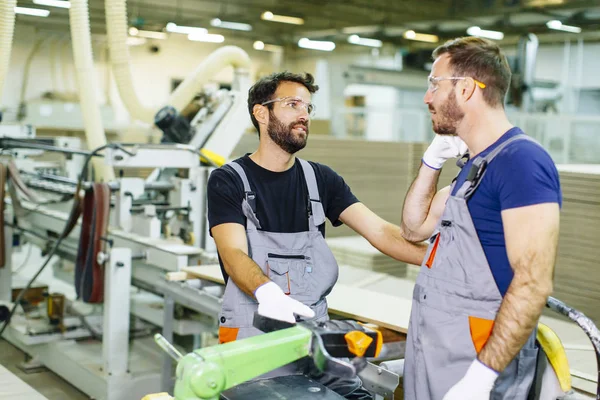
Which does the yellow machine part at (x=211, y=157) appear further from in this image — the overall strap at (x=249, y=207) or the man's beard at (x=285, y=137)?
the overall strap at (x=249, y=207)

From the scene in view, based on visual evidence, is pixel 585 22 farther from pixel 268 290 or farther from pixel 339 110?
pixel 268 290

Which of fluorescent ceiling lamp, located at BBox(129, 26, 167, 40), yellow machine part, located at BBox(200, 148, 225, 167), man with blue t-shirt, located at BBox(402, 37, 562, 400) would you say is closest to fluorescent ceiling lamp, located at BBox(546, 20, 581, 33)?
fluorescent ceiling lamp, located at BBox(129, 26, 167, 40)

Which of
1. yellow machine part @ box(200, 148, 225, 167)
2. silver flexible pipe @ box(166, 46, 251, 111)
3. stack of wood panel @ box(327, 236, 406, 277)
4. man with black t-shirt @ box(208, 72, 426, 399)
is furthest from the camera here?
silver flexible pipe @ box(166, 46, 251, 111)

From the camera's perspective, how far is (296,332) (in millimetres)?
1557

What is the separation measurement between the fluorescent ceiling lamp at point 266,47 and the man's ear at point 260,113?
1711 centimetres

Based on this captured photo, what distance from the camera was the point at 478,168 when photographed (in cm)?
181

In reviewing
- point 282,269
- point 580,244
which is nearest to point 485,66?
point 282,269

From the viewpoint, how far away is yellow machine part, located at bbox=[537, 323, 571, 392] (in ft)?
6.16

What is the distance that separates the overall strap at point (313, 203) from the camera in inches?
95.9

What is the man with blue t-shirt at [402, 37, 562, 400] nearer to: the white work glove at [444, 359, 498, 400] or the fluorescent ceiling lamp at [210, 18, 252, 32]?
the white work glove at [444, 359, 498, 400]

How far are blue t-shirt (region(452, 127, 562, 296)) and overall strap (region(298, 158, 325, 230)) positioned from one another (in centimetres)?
74

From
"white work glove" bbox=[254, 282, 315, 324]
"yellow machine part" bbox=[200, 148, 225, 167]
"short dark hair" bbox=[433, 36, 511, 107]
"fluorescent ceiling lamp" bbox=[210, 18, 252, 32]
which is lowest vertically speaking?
"white work glove" bbox=[254, 282, 315, 324]

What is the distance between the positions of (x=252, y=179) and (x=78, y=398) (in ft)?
9.27

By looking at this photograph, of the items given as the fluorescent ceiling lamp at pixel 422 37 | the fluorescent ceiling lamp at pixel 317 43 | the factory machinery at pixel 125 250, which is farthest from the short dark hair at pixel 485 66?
the fluorescent ceiling lamp at pixel 317 43
